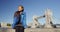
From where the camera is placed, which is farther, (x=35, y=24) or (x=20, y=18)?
(x=35, y=24)

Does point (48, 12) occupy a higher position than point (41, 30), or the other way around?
point (48, 12)

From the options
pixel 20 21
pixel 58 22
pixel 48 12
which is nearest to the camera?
pixel 20 21

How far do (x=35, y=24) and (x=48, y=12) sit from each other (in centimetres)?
23

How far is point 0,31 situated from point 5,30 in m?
0.07

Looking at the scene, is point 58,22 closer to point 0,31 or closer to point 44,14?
point 44,14

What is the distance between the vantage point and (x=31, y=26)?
Answer: 6.53 ft

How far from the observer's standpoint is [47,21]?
200cm

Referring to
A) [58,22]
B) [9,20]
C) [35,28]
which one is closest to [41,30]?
[35,28]

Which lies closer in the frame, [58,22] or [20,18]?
[20,18]

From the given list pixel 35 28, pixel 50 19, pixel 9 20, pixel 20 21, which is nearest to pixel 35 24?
pixel 35 28

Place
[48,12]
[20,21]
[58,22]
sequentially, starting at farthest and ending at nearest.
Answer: [48,12]
[58,22]
[20,21]

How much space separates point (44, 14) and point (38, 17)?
96mm

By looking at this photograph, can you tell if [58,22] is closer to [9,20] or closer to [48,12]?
[48,12]

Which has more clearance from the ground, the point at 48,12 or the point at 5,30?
the point at 48,12
